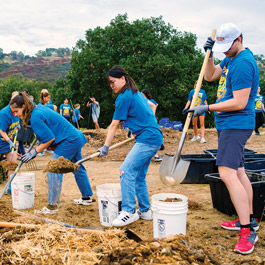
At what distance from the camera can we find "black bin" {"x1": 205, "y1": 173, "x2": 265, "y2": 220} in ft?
13.5

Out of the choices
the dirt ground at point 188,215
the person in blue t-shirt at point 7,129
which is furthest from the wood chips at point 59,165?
the person in blue t-shirt at point 7,129

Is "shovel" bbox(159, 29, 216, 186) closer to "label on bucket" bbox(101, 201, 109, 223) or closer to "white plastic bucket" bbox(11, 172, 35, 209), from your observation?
"label on bucket" bbox(101, 201, 109, 223)

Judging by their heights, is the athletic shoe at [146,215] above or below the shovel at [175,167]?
below

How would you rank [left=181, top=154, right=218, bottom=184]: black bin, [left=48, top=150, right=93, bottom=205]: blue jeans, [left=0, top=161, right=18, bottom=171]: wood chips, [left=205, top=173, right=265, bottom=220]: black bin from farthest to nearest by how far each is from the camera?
[left=181, top=154, right=218, bottom=184]: black bin, [left=0, top=161, right=18, bottom=171]: wood chips, [left=48, top=150, right=93, bottom=205]: blue jeans, [left=205, top=173, right=265, bottom=220]: black bin

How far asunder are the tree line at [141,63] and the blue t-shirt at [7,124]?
53.2ft

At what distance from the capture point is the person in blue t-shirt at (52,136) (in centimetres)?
452

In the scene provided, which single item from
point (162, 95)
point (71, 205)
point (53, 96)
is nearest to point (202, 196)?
point (71, 205)

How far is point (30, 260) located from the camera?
259cm

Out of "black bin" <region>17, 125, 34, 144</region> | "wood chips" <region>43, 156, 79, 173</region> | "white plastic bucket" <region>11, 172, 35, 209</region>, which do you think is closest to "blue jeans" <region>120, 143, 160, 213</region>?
"wood chips" <region>43, 156, 79, 173</region>

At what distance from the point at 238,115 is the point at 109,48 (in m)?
22.8

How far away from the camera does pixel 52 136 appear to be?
461cm

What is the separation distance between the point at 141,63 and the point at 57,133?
62.1ft

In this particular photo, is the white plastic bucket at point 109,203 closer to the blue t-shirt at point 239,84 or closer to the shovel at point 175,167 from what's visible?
the shovel at point 175,167

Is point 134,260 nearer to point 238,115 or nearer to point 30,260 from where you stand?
point 30,260
